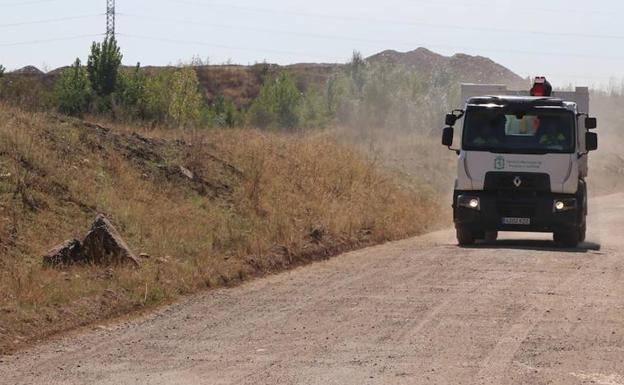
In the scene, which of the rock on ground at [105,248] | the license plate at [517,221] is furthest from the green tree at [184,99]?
the rock on ground at [105,248]

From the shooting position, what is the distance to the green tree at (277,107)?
72562 mm

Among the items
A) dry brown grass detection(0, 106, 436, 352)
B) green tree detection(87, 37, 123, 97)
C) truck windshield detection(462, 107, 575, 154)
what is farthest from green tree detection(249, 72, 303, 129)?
truck windshield detection(462, 107, 575, 154)

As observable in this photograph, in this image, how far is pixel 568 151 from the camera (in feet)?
70.2

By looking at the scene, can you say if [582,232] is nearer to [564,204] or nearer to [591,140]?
[564,204]

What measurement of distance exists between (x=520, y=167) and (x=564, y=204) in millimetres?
1067

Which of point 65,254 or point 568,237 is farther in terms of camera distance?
point 568,237

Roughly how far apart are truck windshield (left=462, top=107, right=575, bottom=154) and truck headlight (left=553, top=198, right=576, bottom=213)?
0.91 m

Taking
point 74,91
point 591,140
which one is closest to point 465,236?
point 591,140

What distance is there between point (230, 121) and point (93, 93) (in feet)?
50.6

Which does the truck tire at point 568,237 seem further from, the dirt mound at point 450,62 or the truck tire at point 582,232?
the dirt mound at point 450,62

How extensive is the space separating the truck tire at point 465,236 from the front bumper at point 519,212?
0.36 ft

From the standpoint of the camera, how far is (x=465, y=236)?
21984 millimetres

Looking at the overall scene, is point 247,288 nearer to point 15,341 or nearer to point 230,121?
point 15,341

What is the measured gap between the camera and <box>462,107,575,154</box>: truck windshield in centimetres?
2147
